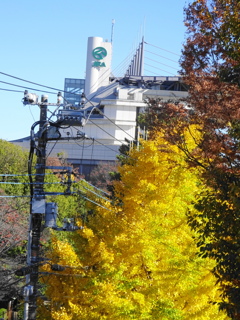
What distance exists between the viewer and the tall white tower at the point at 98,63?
13250 centimetres

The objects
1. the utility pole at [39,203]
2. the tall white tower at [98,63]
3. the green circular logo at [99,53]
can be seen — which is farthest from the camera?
the green circular logo at [99,53]

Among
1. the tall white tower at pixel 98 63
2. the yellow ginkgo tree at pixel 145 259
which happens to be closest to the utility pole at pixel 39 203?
the yellow ginkgo tree at pixel 145 259

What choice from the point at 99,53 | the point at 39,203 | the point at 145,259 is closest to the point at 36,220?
the point at 39,203

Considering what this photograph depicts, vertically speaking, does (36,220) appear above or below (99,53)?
below

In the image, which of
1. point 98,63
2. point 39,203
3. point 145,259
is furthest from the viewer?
point 98,63

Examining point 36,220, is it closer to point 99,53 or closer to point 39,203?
point 39,203

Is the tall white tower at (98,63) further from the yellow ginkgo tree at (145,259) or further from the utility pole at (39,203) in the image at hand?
the utility pole at (39,203)

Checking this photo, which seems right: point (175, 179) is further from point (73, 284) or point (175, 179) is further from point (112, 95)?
point (112, 95)

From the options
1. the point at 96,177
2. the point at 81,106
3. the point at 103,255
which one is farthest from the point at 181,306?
the point at 96,177

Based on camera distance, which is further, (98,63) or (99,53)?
(99,53)

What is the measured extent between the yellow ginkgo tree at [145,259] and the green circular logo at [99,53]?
105615 millimetres

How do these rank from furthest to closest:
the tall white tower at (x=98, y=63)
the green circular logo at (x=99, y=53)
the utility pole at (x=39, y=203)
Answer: the green circular logo at (x=99, y=53) → the tall white tower at (x=98, y=63) → the utility pole at (x=39, y=203)

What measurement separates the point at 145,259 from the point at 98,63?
113 m

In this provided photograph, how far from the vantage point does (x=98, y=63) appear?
439ft
